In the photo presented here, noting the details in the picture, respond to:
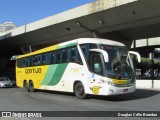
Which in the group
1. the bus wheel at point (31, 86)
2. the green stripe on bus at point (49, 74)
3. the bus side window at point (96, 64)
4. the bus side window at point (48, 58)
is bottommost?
the bus wheel at point (31, 86)

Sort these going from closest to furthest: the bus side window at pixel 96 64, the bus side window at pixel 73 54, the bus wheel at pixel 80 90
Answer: the bus side window at pixel 96 64
the bus wheel at pixel 80 90
the bus side window at pixel 73 54

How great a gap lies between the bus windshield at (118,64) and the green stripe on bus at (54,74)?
352 centimetres

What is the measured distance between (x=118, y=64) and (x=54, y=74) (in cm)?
573

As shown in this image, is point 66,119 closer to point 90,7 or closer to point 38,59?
point 38,59

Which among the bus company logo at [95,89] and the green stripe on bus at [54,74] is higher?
the green stripe on bus at [54,74]

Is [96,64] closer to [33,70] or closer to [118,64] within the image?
[118,64]

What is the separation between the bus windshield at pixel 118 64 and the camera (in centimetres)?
1589

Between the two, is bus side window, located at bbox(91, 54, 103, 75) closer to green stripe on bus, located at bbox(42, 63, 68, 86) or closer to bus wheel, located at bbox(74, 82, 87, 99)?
bus wheel, located at bbox(74, 82, 87, 99)

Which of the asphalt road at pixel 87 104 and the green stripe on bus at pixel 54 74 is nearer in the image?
the asphalt road at pixel 87 104

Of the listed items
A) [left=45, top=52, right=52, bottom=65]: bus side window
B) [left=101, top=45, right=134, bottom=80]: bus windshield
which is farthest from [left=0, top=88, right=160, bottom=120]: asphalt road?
[left=45, top=52, right=52, bottom=65]: bus side window

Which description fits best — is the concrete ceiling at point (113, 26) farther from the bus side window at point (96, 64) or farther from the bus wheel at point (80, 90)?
the bus wheel at point (80, 90)

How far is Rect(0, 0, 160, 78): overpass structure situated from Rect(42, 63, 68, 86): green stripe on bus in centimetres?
780

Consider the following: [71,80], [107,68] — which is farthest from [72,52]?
[107,68]

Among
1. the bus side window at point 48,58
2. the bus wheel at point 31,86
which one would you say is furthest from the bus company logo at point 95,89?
the bus wheel at point 31,86
